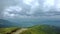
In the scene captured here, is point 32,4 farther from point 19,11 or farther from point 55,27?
point 55,27

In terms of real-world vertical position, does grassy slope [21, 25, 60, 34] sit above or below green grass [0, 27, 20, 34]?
below

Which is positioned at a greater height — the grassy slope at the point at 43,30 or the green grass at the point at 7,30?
the green grass at the point at 7,30

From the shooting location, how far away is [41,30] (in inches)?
88.1

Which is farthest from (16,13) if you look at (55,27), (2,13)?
(55,27)

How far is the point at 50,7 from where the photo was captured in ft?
7.51

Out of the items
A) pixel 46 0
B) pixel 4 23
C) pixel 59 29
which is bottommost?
pixel 59 29

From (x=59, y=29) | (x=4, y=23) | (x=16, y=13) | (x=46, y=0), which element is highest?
(x=46, y=0)

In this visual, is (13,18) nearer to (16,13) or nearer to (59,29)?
(16,13)

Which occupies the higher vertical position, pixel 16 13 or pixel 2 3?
pixel 2 3

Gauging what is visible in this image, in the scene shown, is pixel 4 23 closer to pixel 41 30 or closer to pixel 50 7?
pixel 41 30

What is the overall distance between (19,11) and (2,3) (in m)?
0.33

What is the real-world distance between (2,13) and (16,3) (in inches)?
12.0

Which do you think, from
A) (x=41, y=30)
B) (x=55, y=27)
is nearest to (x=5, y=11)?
(x=41, y=30)

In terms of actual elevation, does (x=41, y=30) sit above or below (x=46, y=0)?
below
